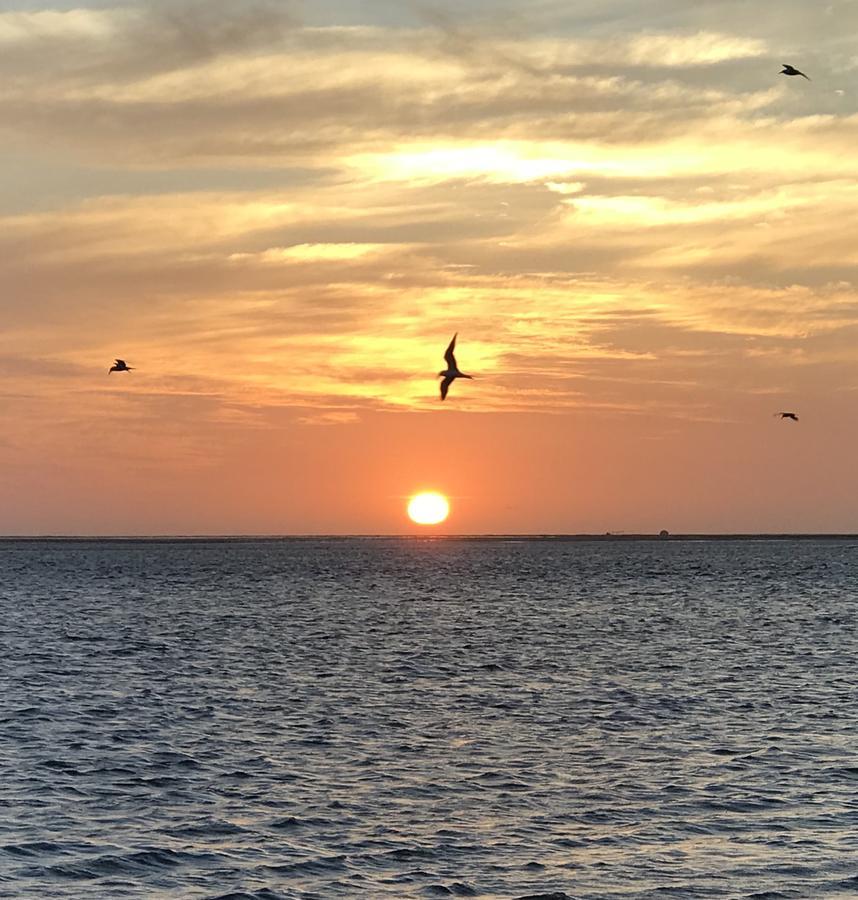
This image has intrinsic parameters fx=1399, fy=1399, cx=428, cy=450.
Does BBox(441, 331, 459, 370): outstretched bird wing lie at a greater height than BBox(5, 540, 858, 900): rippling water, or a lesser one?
greater

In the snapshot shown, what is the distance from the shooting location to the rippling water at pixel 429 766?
27.4 metres

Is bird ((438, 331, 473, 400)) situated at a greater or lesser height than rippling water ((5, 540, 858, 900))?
greater

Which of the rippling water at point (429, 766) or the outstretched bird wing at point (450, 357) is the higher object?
the outstretched bird wing at point (450, 357)

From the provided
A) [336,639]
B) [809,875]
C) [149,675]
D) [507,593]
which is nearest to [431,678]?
[149,675]

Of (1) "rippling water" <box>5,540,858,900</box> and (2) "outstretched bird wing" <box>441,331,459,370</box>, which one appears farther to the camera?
(2) "outstretched bird wing" <box>441,331,459,370</box>

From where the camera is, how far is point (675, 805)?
3303 cm

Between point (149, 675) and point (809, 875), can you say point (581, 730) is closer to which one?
point (809, 875)

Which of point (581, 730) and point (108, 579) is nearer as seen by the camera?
point (581, 730)

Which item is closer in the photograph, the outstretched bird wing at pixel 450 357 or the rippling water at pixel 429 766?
the rippling water at pixel 429 766

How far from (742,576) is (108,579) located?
279 ft

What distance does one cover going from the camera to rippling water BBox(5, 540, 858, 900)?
1080 inches

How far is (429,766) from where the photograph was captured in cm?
3769

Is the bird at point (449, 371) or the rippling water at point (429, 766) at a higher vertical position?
the bird at point (449, 371)

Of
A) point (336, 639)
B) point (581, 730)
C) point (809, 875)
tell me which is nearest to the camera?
point (809, 875)
